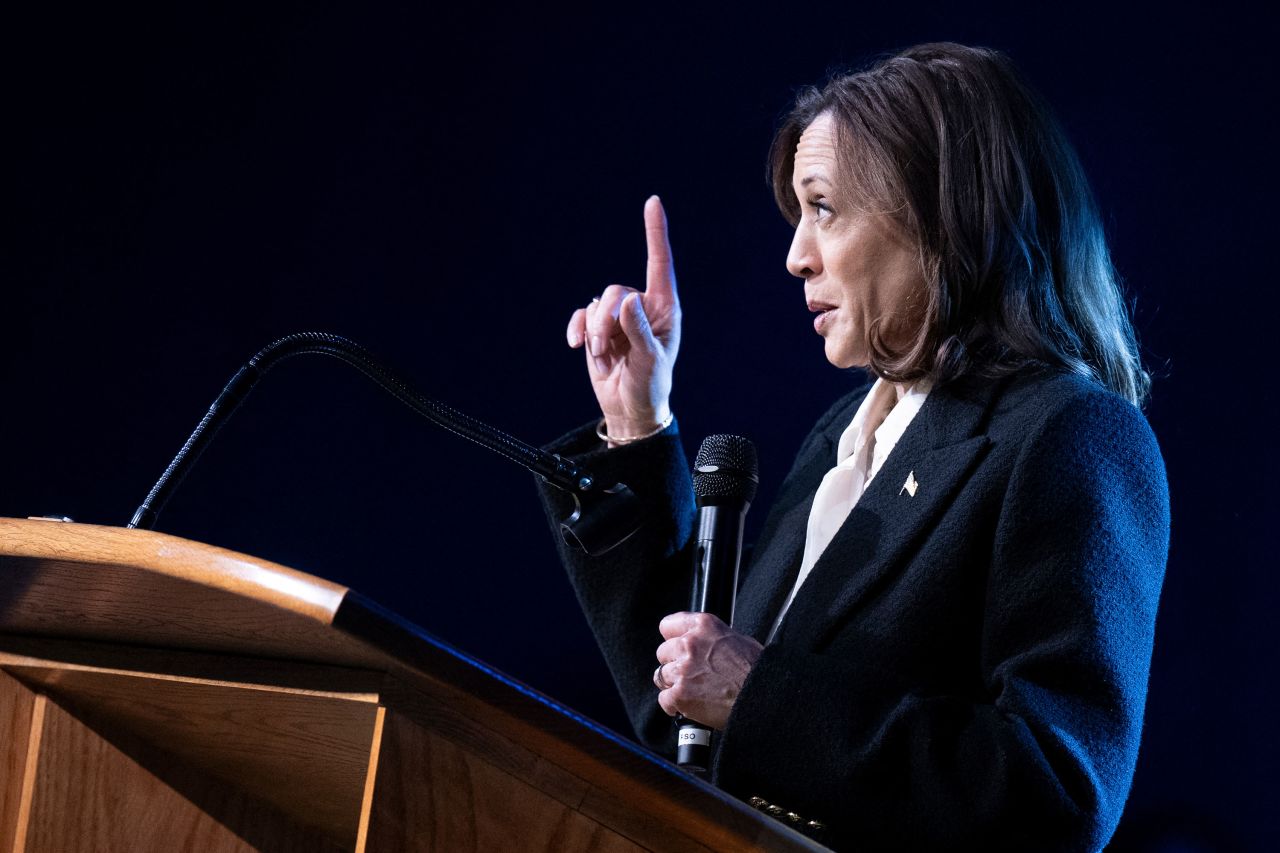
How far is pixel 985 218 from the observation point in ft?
5.01

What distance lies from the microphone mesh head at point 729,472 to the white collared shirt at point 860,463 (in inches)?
5.0

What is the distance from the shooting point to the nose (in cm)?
164

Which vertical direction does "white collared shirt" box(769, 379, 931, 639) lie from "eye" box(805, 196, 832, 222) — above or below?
below

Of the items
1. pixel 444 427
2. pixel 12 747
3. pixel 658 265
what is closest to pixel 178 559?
pixel 12 747

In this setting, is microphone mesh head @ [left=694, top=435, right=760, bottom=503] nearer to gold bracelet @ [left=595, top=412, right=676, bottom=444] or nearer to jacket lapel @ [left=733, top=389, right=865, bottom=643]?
jacket lapel @ [left=733, top=389, right=865, bottom=643]

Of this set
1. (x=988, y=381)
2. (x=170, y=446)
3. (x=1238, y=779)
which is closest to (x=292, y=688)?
(x=988, y=381)

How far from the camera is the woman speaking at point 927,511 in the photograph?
44.0 inches

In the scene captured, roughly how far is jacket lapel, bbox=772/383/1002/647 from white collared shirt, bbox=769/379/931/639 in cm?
7

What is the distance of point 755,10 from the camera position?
276cm

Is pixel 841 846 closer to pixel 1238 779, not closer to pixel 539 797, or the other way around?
pixel 539 797

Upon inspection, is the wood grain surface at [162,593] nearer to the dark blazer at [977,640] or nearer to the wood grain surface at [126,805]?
the wood grain surface at [126,805]

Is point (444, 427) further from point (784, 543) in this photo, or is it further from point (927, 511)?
point (784, 543)

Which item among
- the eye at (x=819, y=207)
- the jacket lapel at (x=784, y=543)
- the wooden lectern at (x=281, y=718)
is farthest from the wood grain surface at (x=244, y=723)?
the eye at (x=819, y=207)

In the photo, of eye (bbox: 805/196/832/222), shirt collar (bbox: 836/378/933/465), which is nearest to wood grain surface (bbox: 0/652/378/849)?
shirt collar (bbox: 836/378/933/465)
